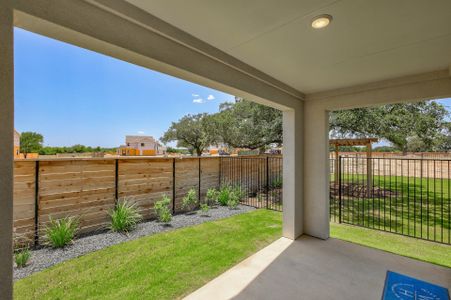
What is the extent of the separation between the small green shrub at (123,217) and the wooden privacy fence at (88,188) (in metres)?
0.18

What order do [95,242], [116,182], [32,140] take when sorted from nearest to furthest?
1. [95,242]
2. [116,182]
3. [32,140]

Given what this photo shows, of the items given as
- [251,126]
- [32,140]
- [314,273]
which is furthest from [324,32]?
[32,140]

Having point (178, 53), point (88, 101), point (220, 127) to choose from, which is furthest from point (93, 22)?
point (88, 101)

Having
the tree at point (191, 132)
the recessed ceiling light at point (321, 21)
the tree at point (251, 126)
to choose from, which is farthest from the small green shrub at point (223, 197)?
the tree at point (191, 132)

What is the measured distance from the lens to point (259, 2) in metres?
1.58

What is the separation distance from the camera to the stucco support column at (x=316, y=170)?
384 cm

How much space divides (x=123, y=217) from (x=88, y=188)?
0.86 m

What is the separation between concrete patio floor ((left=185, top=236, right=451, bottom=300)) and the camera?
239 centimetres

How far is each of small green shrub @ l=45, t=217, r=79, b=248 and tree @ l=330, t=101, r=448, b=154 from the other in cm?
723

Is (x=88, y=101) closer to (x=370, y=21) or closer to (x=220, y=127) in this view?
(x=220, y=127)

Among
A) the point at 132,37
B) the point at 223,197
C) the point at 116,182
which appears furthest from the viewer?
the point at 223,197

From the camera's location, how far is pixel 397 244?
368 cm

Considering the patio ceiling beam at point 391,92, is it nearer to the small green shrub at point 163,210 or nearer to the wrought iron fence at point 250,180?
the wrought iron fence at point 250,180

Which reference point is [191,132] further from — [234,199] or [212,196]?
[234,199]
